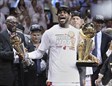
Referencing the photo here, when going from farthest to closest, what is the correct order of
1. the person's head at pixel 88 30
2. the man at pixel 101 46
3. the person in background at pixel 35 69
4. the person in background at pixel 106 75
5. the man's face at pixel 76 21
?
1. the man at pixel 101 46
2. the man's face at pixel 76 21
3. the person in background at pixel 35 69
4. the person in background at pixel 106 75
5. the person's head at pixel 88 30

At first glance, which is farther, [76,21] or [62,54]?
[76,21]

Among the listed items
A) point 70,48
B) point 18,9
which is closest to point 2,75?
point 70,48

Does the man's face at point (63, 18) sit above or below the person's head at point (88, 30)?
above

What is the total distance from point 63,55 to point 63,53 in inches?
1.2

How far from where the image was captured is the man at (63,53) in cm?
688

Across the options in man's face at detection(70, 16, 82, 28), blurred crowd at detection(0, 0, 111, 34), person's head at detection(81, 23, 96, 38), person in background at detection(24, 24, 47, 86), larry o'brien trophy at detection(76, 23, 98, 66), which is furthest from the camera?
blurred crowd at detection(0, 0, 111, 34)

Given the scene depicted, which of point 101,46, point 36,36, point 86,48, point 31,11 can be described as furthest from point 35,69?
point 31,11

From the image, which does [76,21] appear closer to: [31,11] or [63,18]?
[63,18]

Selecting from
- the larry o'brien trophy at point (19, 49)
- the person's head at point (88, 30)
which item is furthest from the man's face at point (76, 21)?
the larry o'brien trophy at point (19, 49)

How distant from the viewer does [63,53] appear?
22.6 feet

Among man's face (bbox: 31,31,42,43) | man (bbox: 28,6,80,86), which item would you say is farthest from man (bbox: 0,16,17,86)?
man (bbox: 28,6,80,86)

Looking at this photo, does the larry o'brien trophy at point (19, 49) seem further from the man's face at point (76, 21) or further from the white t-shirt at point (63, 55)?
the man's face at point (76, 21)

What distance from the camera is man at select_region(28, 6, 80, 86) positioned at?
688 cm

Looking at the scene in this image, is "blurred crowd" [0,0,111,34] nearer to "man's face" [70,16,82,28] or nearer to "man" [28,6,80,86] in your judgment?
"man's face" [70,16,82,28]
